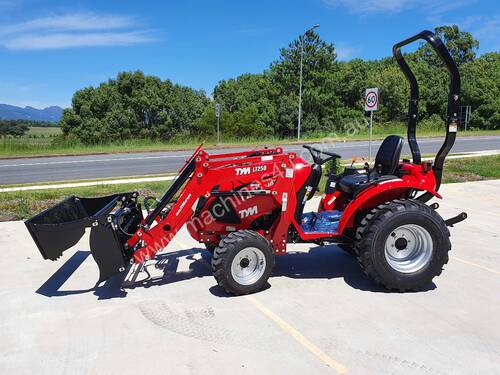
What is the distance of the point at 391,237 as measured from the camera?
4.56 metres

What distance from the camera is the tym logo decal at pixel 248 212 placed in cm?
468

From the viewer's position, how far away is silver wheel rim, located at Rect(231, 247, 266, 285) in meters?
4.35

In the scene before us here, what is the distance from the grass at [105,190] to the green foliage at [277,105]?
22.7m

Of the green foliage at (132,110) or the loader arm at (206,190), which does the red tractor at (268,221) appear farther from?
the green foliage at (132,110)

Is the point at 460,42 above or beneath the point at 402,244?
above

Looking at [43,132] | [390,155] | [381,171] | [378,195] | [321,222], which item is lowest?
[321,222]

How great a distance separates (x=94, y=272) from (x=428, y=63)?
2167 inches

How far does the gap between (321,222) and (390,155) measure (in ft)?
3.42

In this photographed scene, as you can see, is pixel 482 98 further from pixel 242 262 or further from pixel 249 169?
pixel 242 262

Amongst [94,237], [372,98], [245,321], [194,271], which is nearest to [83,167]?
[372,98]

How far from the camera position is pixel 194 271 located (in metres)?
5.13

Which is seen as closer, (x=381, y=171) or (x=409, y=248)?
(x=409, y=248)

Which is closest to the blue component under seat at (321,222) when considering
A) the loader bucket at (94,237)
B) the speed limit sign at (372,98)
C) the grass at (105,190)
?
the loader bucket at (94,237)

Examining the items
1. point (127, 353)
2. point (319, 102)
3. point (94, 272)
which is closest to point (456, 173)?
point (94, 272)
